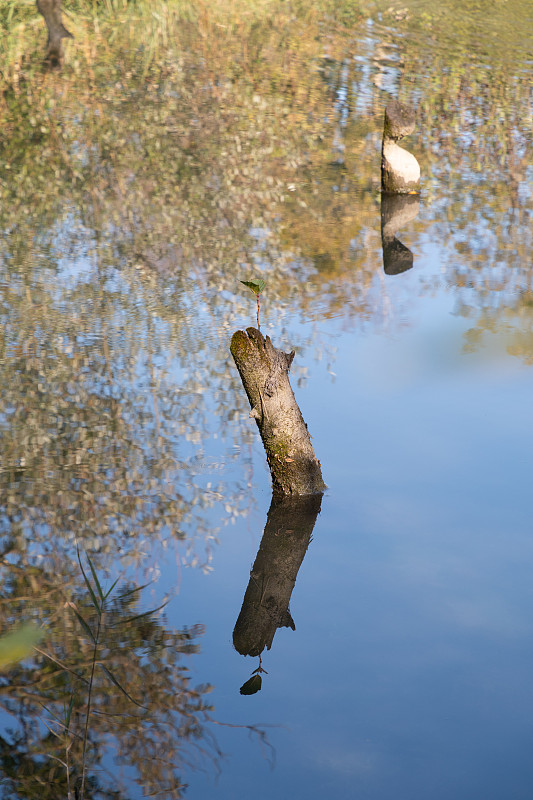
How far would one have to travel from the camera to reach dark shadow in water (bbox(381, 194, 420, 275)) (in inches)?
427

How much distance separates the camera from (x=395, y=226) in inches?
474

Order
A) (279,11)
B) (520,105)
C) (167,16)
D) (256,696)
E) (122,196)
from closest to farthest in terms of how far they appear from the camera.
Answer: (256,696)
(122,196)
(520,105)
(167,16)
(279,11)

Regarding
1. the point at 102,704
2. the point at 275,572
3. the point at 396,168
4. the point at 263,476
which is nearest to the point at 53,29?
the point at 396,168

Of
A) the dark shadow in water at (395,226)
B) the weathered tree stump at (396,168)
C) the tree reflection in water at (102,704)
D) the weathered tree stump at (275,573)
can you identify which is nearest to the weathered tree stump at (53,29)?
the weathered tree stump at (396,168)

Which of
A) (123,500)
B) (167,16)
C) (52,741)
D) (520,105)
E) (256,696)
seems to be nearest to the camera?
(52,741)

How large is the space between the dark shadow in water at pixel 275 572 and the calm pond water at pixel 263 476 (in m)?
0.08

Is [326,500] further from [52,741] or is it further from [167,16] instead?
[167,16]

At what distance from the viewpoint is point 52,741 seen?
13.6ft

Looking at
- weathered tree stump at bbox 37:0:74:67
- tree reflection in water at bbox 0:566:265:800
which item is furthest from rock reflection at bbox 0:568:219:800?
weathered tree stump at bbox 37:0:74:67

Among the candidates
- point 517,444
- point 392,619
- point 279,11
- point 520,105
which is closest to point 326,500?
point 392,619

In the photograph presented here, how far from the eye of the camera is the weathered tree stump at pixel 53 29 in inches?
767

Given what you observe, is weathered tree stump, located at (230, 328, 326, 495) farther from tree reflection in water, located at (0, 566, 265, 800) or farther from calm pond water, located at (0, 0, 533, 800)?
tree reflection in water, located at (0, 566, 265, 800)

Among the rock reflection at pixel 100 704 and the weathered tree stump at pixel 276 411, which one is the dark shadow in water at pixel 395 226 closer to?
the weathered tree stump at pixel 276 411

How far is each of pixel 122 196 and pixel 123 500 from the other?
307 inches
